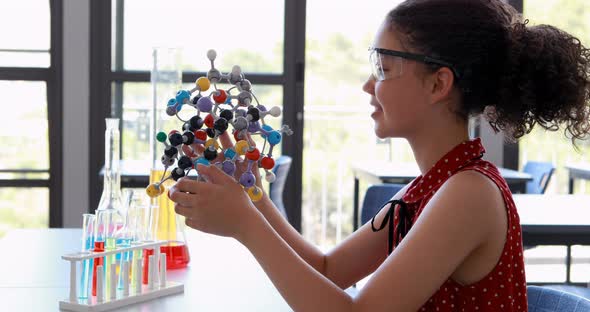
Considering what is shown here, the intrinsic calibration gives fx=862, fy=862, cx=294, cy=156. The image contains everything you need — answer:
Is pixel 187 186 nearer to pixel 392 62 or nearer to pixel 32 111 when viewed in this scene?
pixel 392 62

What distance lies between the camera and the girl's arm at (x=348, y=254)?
1.70 meters

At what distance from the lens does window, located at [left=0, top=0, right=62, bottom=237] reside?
531cm

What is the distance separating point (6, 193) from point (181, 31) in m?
1.51

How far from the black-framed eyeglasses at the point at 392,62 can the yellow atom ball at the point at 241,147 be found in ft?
0.89

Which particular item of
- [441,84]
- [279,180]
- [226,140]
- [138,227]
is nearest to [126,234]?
[138,227]

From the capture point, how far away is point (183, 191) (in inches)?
53.2

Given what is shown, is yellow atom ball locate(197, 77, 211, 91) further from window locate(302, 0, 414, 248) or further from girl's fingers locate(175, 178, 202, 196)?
window locate(302, 0, 414, 248)

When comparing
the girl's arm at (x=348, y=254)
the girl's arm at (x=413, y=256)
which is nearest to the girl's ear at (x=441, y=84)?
the girl's arm at (x=413, y=256)

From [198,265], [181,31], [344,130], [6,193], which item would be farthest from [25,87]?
[344,130]

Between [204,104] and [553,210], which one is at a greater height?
[204,104]

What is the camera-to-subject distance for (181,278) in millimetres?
1768

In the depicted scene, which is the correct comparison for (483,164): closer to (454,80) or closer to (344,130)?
(454,80)

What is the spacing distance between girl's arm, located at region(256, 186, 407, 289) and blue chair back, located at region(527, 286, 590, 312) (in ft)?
1.01

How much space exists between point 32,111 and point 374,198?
3.07 m
